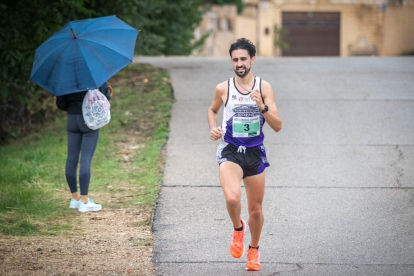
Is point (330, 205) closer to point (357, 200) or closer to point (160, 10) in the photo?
point (357, 200)

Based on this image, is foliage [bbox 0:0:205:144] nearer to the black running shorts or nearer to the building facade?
the black running shorts

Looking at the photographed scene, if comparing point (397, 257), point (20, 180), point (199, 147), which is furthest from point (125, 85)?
point (397, 257)

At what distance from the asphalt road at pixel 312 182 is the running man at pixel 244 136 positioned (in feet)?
1.21

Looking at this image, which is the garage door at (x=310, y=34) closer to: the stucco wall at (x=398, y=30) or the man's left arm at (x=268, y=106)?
the stucco wall at (x=398, y=30)

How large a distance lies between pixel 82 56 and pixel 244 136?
2.37m

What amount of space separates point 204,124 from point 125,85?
9.14 ft

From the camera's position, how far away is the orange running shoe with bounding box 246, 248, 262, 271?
5461 mm

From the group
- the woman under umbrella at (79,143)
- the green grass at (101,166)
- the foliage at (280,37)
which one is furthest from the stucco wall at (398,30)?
the woman under umbrella at (79,143)

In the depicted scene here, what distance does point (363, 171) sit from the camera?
880 centimetres

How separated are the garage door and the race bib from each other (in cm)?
2794

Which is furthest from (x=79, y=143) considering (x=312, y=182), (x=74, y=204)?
(x=312, y=182)

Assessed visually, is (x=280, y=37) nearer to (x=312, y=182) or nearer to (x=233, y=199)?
(x=312, y=182)

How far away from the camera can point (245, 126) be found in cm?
541

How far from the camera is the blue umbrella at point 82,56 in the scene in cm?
696
